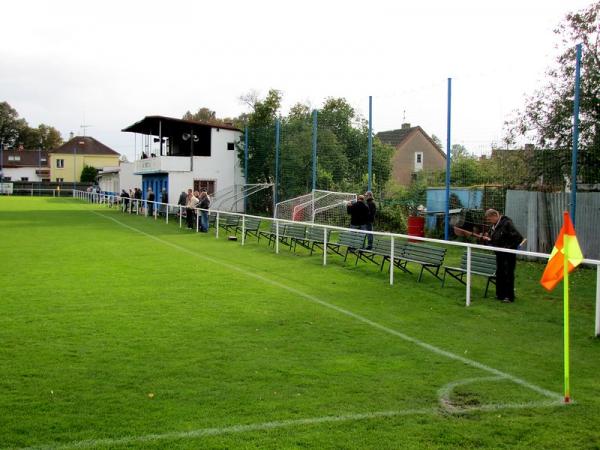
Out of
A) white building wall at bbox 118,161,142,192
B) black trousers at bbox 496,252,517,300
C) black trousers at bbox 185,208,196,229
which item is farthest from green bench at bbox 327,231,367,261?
white building wall at bbox 118,161,142,192

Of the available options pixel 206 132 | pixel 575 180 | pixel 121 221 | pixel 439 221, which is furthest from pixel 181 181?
pixel 575 180

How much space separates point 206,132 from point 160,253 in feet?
76.9

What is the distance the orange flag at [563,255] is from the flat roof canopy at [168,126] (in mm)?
33887

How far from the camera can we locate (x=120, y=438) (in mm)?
4703

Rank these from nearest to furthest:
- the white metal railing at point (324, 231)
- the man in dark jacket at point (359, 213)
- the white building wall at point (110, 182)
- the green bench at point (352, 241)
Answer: the white metal railing at point (324, 231) → the green bench at point (352, 241) → the man in dark jacket at point (359, 213) → the white building wall at point (110, 182)

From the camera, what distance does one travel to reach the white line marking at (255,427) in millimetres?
4609

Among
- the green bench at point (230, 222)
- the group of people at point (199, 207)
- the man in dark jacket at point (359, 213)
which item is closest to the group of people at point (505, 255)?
the man in dark jacket at point (359, 213)

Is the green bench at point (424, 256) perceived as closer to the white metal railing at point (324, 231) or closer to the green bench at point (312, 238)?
the white metal railing at point (324, 231)

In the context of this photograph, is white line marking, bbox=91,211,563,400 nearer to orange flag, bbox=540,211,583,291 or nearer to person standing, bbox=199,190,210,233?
orange flag, bbox=540,211,583,291

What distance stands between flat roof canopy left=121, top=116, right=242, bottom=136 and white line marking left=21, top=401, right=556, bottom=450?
34542mm

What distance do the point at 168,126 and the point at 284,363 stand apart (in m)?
36.2

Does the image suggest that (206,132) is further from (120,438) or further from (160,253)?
(120,438)

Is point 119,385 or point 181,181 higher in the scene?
point 181,181

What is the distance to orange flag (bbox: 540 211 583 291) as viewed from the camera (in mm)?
5977
